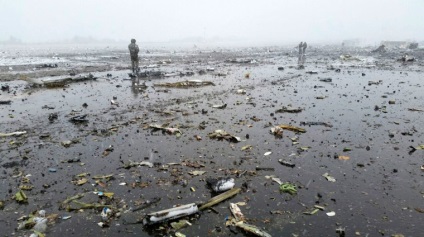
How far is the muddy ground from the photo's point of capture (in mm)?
5031

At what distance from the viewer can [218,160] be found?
24.1 ft

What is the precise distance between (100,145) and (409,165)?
8190 mm

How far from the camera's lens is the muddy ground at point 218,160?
503 cm

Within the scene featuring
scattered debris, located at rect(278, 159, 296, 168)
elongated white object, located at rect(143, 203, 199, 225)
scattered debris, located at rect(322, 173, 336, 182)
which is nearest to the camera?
elongated white object, located at rect(143, 203, 199, 225)

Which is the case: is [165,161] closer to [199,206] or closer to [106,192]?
[106,192]

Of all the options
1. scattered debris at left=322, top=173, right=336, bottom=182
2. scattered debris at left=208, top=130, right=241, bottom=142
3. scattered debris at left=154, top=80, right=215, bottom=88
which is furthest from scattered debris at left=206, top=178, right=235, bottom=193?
scattered debris at left=154, top=80, right=215, bottom=88

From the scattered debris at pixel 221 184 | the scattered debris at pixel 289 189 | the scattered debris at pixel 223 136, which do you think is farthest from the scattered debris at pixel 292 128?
the scattered debris at pixel 221 184

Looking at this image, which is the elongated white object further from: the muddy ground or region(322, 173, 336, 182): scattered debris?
region(322, 173, 336, 182): scattered debris

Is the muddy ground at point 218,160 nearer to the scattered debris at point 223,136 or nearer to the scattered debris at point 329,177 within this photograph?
the scattered debris at point 329,177

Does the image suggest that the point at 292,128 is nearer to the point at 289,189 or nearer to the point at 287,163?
the point at 287,163

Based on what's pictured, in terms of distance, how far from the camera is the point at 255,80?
19.9 m

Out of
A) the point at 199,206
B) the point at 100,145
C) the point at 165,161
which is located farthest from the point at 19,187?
the point at 199,206

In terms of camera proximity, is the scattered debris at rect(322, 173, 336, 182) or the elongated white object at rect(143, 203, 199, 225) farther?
the scattered debris at rect(322, 173, 336, 182)

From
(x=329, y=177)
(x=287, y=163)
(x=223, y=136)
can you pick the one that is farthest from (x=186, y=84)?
(x=329, y=177)
